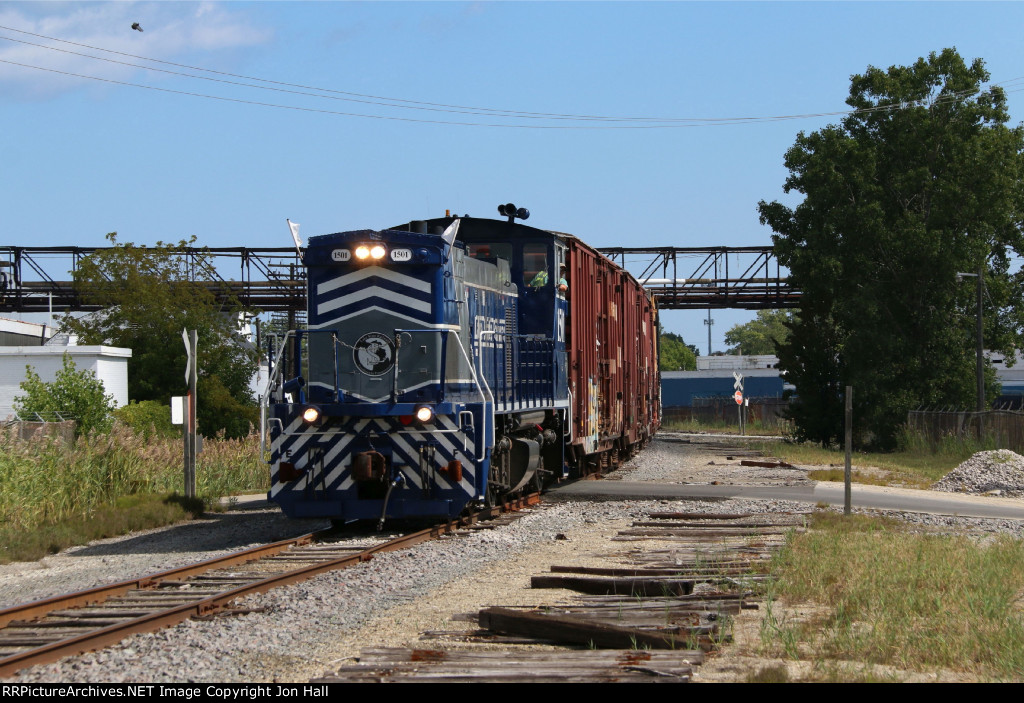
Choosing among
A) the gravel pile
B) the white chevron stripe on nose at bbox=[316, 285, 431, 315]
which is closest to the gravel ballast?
the white chevron stripe on nose at bbox=[316, 285, 431, 315]

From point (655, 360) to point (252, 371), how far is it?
542 inches

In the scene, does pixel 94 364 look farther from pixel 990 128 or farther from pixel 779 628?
pixel 990 128

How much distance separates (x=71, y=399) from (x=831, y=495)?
704 inches

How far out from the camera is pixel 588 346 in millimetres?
19125

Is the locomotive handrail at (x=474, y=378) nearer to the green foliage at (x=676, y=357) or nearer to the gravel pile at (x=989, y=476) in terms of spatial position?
the gravel pile at (x=989, y=476)

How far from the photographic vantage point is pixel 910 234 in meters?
36.3

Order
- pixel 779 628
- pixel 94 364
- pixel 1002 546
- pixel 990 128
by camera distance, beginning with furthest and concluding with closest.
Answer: pixel 990 128
pixel 94 364
pixel 1002 546
pixel 779 628

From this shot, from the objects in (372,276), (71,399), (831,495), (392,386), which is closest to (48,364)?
(71,399)

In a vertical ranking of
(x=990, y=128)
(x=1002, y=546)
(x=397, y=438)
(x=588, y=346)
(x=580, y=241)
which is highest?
(x=990, y=128)

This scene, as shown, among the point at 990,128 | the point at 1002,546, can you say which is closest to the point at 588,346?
the point at 1002,546

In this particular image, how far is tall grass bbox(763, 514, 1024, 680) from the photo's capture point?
21.8 ft

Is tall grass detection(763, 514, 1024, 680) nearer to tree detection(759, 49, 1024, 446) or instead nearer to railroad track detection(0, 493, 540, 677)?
railroad track detection(0, 493, 540, 677)

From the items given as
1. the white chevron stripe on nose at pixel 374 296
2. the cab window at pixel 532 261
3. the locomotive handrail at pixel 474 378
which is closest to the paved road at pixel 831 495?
the cab window at pixel 532 261

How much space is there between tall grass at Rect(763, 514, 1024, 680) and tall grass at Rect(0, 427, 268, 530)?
9878 mm
